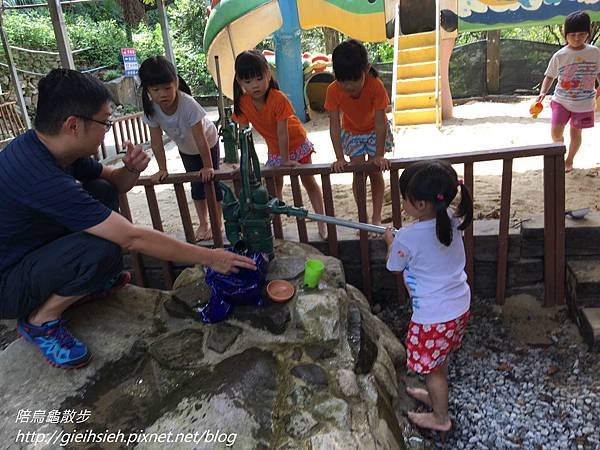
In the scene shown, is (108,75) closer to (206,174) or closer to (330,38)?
(330,38)

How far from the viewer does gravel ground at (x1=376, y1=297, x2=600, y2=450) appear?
2.05m

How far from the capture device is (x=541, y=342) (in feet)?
8.64

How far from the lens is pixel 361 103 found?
3.04 meters

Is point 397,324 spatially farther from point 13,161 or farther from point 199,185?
point 13,161

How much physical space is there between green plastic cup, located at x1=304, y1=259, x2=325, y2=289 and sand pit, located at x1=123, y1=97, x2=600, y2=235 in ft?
4.69

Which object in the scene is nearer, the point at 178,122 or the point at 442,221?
the point at 442,221

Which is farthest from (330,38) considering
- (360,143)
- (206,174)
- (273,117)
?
(206,174)

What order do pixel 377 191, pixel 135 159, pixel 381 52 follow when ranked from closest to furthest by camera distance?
pixel 135 159
pixel 377 191
pixel 381 52

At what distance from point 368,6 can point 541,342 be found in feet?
22.7

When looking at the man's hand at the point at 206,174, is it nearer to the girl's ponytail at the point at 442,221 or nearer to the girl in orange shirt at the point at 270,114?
the girl in orange shirt at the point at 270,114

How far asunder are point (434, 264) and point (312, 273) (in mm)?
540

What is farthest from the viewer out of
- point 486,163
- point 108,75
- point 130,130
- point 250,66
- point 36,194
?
point 108,75

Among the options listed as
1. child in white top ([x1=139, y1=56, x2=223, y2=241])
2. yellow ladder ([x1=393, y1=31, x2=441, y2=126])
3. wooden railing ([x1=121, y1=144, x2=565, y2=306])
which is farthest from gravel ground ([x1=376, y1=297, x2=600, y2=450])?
yellow ladder ([x1=393, y1=31, x2=441, y2=126])

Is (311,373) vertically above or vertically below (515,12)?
below
